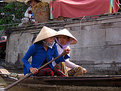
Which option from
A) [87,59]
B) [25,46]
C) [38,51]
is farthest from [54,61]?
[25,46]

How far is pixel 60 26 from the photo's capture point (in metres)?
7.88

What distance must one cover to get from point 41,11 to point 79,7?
1493 mm

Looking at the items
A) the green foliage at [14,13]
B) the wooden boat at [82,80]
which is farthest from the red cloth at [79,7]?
the green foliage at [14,13]

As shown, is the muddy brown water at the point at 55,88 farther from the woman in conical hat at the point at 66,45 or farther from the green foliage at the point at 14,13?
the green foliage at the point at 14,13

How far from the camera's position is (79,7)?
23.7 feet

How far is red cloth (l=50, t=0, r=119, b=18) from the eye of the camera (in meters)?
6.93

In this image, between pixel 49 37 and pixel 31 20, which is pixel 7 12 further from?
pixel 49 37

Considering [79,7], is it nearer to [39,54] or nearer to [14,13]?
[39,54]

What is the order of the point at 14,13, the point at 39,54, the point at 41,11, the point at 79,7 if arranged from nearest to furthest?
the point at 39,54
the point at 79,7
the point at 41,11
the point at 14,13

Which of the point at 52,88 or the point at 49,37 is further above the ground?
the point at 49,37

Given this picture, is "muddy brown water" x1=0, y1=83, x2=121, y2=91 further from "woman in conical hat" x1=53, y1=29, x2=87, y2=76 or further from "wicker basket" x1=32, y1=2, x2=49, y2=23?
"wicker basket" x1=32, y1=2, x2=49, y2=23

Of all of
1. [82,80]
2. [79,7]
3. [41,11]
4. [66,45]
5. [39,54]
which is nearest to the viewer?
[82,80]

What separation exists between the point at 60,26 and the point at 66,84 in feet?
14.1

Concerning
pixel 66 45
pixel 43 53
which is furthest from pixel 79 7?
pixel 43 53
